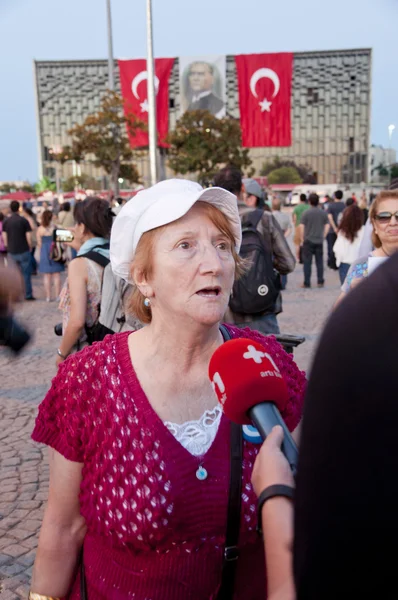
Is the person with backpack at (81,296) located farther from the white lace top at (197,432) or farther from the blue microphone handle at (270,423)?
the blue microphone handle at (270,423)

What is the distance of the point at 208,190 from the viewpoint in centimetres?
186

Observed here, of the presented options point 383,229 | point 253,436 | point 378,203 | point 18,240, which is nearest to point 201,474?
point 253,436

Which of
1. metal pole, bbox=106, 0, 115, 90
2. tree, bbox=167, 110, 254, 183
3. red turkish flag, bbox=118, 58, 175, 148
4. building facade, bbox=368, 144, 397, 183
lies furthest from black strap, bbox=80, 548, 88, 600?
building facade, bbox=368, 144, 397, 183

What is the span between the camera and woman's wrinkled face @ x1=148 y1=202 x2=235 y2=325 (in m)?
1.86

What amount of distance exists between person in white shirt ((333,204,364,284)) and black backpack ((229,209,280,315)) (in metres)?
4.47

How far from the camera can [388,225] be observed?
374 centimetres

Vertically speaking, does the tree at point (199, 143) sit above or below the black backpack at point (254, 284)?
above

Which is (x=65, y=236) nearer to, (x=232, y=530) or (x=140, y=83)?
(x=232, y=530)

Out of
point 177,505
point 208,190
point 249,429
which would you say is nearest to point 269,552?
point 249,429

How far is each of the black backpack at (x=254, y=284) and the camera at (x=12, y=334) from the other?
8.97 feet

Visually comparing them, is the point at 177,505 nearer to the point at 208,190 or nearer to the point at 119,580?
the point at 119,580

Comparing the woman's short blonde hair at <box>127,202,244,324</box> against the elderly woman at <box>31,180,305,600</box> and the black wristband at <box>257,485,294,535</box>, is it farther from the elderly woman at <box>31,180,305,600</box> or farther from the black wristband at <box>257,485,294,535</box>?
the black wristband at <box>257,485,294,535</box>

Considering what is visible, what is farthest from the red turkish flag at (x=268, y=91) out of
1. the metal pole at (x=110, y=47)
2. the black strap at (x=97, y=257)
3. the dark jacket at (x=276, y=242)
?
the black strap at (x=97, y=257)

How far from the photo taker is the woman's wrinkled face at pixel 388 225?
370cm
